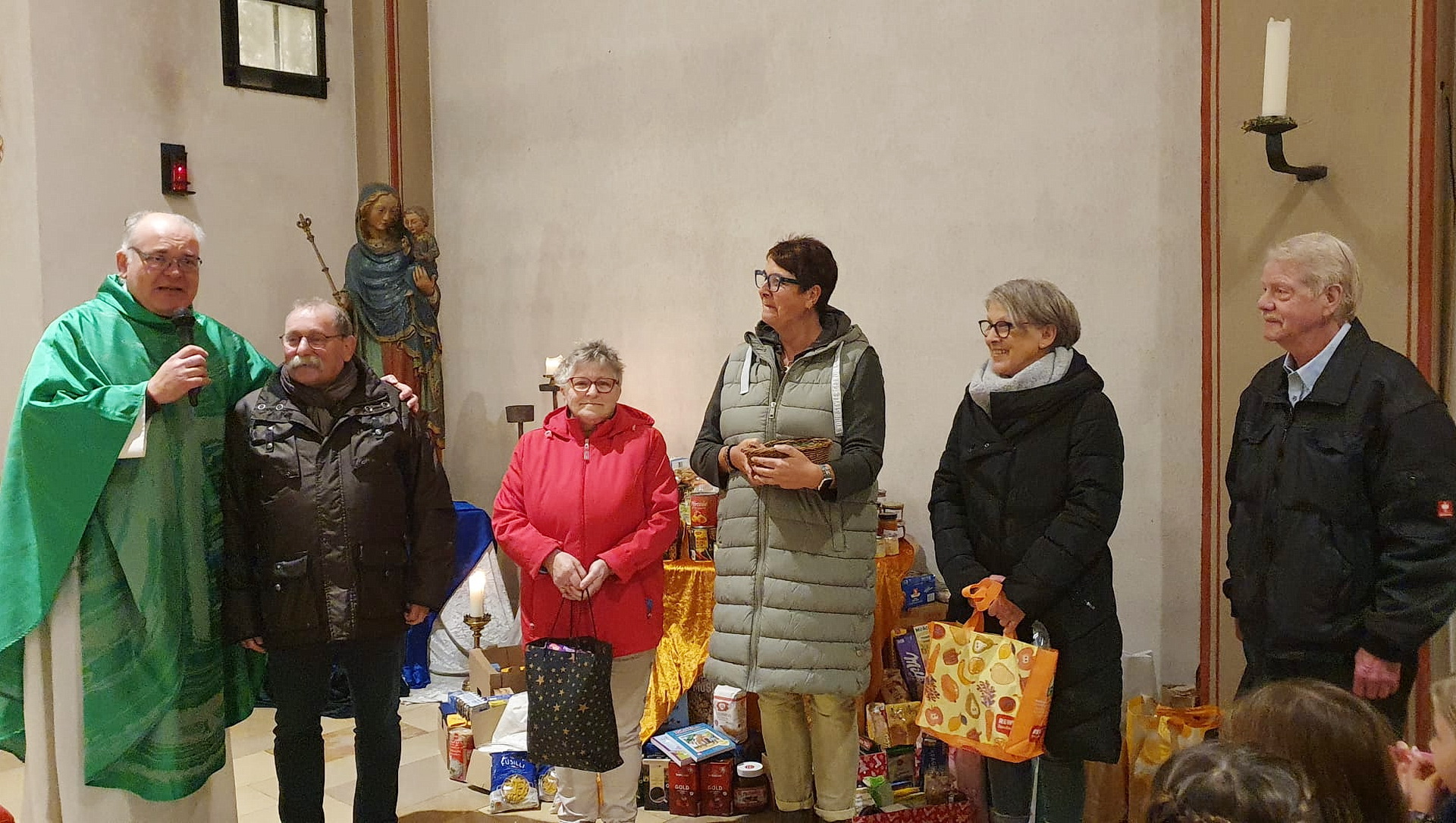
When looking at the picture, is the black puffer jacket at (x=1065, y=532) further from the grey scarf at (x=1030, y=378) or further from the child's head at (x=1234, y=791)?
the child's head at (x=1234, y=791)

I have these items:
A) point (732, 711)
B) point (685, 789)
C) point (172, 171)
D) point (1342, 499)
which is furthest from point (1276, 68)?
point (172, 171)

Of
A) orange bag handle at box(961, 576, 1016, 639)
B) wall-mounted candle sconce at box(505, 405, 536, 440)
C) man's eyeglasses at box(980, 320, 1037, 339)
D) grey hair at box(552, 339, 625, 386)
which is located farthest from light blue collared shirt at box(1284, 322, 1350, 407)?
wall-mounted candle sconce at box(505, 405, 536, 440)

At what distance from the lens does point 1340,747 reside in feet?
4.40

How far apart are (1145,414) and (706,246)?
1.91 metres

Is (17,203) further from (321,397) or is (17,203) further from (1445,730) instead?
(1445,730)

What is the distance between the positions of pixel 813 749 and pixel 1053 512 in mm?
861

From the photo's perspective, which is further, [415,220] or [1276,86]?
[415,220]

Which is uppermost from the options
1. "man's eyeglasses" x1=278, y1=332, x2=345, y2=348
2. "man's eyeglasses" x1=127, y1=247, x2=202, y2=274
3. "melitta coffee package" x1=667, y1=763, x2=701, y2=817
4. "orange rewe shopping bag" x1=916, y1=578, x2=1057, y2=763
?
"man's eyeglasses" x1=127, y1=247, x2=202, y2=274

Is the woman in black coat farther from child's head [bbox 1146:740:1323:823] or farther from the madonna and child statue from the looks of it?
the madonna and child statue

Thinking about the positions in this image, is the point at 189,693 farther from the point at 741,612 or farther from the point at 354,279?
the point at 354,279

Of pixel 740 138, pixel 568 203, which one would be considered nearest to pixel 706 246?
pixel 740 138

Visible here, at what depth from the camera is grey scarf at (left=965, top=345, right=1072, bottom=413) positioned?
2357 mm

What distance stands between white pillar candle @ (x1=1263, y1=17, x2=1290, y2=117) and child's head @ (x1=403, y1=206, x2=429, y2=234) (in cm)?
369

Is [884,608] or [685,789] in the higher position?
[884,608]
